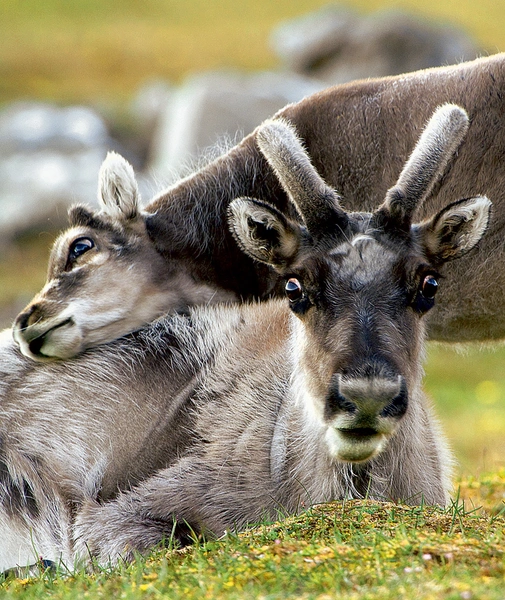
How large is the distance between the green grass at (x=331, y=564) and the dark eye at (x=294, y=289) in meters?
1.50

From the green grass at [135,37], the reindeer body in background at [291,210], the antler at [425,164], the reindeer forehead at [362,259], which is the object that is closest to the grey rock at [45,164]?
the green grass at [135,37]

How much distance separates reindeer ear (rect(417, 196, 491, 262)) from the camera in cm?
738

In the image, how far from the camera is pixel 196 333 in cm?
909

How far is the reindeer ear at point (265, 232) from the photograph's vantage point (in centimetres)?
745

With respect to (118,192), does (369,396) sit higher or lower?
lower

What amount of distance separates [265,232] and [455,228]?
4.70 feet

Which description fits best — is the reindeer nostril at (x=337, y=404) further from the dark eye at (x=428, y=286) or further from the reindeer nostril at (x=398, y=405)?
the dark eye at (x=428, y=286)

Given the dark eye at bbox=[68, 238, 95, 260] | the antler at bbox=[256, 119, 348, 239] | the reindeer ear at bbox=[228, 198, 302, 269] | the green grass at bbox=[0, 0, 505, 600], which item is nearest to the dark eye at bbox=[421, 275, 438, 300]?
the antler at bbox=[256, 119, 348, 239]

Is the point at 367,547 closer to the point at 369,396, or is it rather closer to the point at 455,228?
the point at 369,396

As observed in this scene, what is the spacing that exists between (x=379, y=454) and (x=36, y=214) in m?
25.1

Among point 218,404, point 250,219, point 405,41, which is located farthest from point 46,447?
point 405,41

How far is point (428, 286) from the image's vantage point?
7059mm

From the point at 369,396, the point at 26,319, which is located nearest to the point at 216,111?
the point at 26,319

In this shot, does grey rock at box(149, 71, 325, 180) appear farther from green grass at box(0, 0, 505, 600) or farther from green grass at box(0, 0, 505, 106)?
green grass at box(0, 0, 505, 106)
